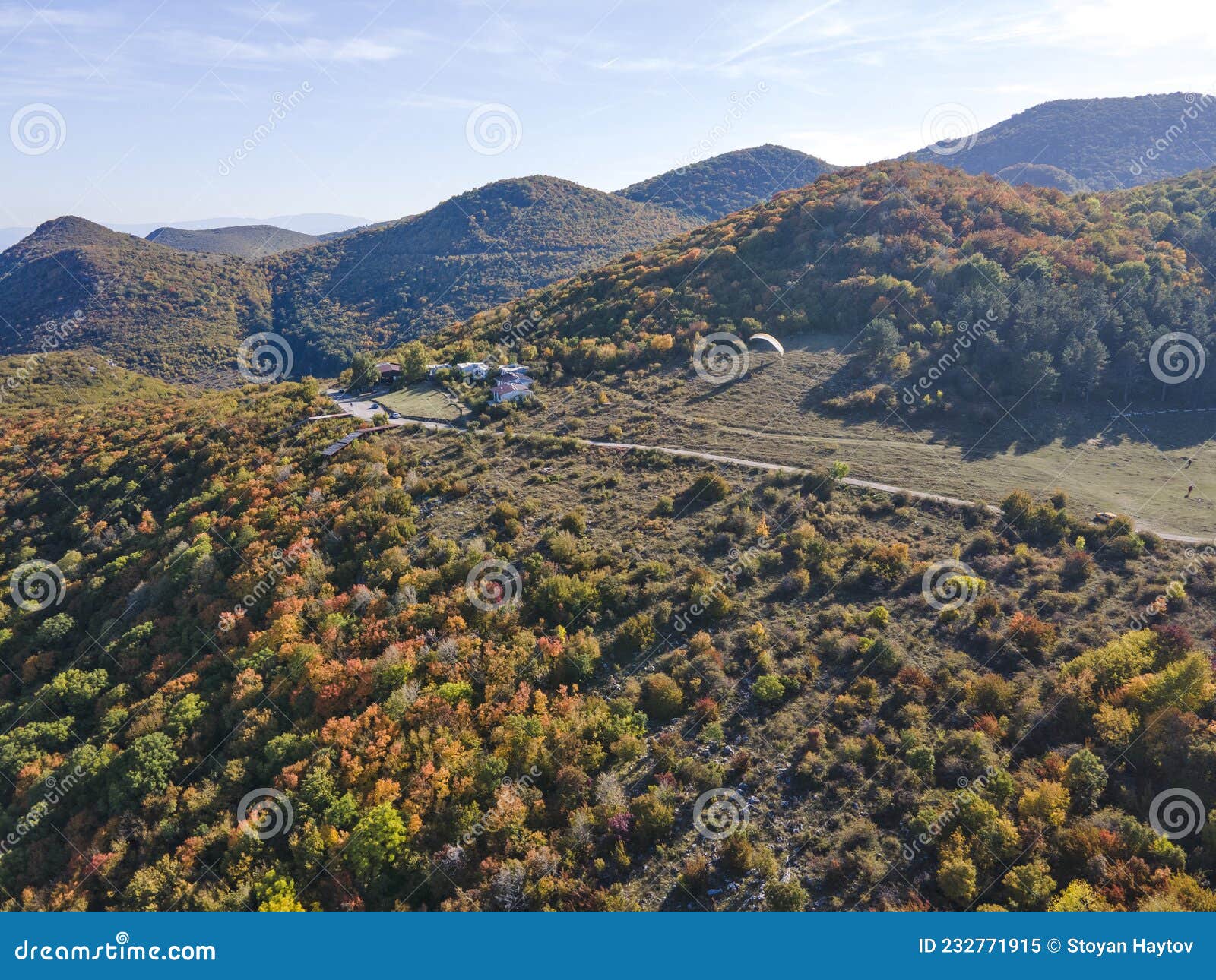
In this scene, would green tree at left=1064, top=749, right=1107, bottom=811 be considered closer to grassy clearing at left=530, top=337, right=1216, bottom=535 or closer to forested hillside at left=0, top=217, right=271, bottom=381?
grassy clearing at left=530, top=337, right=1216, bottom=535

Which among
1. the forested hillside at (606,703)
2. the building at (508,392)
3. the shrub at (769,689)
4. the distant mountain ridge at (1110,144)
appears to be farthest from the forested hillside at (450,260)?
the shrub at (769,689)

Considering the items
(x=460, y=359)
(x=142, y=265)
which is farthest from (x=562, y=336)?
(x=142, y=265)

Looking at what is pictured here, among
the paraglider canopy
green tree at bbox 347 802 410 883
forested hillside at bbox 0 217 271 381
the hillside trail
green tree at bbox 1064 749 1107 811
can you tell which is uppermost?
forested hillside at bbox 0 217 271 381

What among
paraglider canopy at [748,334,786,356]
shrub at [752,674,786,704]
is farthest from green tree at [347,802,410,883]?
paraglider canopy at [748,334,786,356]

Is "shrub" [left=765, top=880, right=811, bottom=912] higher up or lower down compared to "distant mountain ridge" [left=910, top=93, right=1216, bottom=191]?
lower down

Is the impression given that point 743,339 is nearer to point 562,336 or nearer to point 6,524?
point 562,336

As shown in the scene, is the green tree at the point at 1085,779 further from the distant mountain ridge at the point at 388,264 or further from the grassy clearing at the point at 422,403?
the distant mountain ridge at the point at 388,264
